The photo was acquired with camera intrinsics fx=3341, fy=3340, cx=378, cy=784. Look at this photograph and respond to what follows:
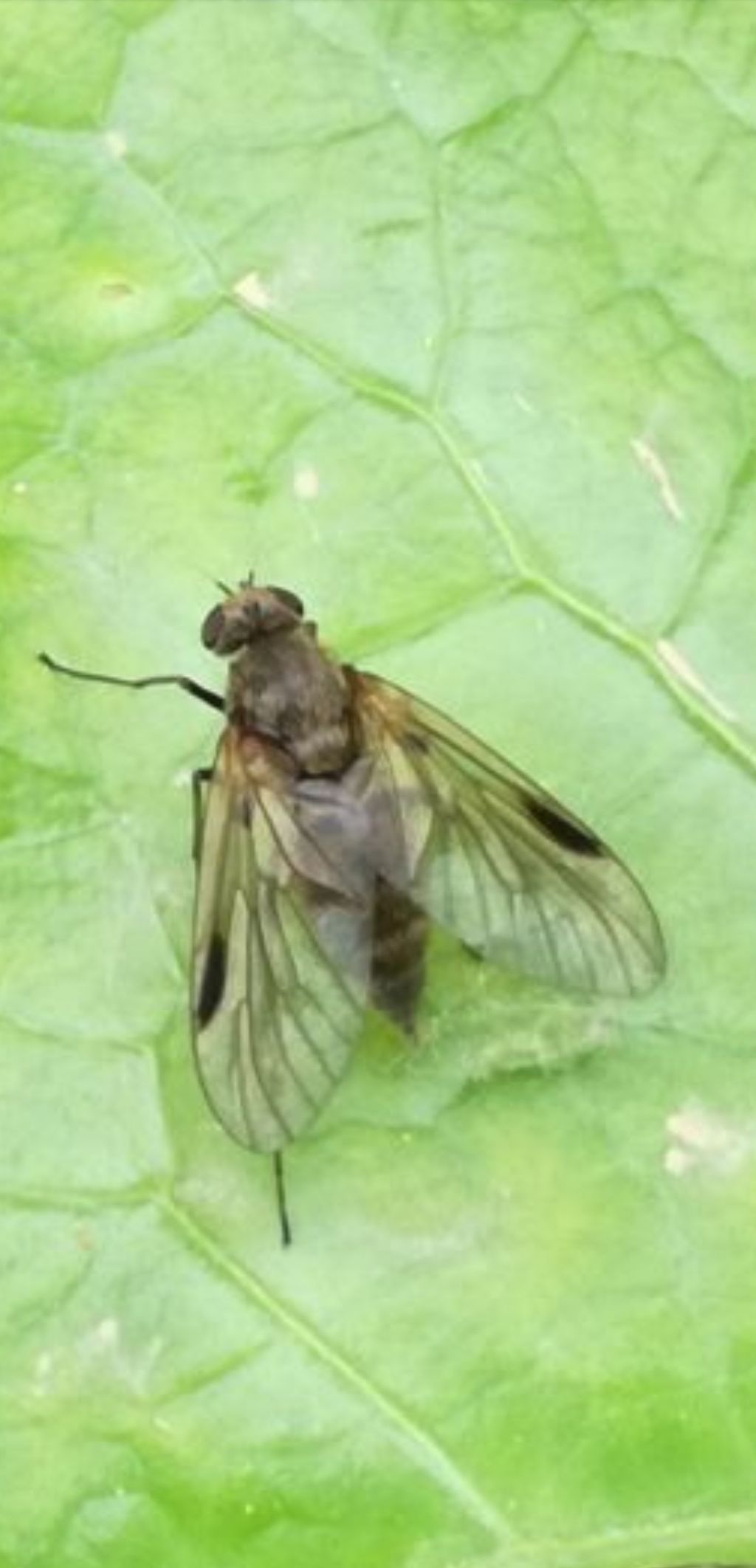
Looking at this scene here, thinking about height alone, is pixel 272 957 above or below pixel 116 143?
below

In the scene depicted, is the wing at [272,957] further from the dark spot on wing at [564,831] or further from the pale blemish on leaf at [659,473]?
the pale blemish on leaf at [659,473]

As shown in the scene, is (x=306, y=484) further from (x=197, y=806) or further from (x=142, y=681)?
(x=197, y=806)

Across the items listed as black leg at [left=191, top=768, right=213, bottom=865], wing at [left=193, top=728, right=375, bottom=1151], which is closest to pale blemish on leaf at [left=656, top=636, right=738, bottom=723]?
wing at [left=193, top=728, right=375, bottom=1151]

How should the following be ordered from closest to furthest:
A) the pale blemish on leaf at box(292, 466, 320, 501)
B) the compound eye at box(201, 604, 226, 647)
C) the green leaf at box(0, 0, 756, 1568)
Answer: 1. the green leaf at box(0, 0, 756, 1568)
2. the compound eye at box(201, 604, 226, 647)
3. the pale blemish on leaf at box(292, 466, 320, 501)

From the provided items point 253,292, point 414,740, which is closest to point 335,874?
point 414,740

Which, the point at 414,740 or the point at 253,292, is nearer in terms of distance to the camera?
the point at 414,740

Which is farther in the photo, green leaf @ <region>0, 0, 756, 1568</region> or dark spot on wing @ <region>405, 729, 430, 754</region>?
dark spot on wing @ <region>405, 729, 430, 754</region>

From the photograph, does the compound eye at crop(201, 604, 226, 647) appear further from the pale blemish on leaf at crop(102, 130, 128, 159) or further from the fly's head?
the pale blemish on leaf at crop(102, 130, 128, 159)

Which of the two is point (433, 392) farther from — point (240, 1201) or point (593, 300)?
point (240, 1201)
